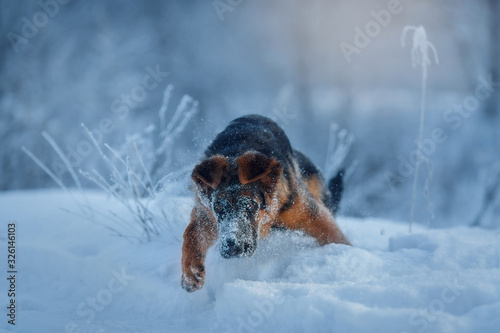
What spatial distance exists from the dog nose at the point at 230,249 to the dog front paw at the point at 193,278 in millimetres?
329

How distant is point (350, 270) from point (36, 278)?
207 cm

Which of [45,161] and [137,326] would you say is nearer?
[137,326]

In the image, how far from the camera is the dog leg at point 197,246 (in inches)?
93.7

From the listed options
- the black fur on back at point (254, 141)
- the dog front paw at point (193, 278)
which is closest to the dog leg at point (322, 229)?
the black fur on back at point (254, 141)

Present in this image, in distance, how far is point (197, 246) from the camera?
2549mm

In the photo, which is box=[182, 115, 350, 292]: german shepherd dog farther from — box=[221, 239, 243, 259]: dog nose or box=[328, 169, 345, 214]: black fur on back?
box=[328, 169, 345, 214]: black fur on back

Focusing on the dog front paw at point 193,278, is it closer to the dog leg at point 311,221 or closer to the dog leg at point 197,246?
the dog leg at point 197,246

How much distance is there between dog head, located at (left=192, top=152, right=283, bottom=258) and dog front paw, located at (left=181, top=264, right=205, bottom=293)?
316 millimetres

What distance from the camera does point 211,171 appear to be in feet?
7.72

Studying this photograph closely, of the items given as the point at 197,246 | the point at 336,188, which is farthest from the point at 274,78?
the point at 197,246

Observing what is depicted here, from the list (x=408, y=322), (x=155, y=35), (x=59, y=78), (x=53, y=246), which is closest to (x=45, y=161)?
(x=59, y=78)

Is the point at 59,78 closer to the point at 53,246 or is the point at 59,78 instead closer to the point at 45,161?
the point at 45,161

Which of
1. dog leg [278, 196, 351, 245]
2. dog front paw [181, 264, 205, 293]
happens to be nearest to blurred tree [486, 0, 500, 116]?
dog leg [278, 196, 351, 245]

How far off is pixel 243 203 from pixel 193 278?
54cm
